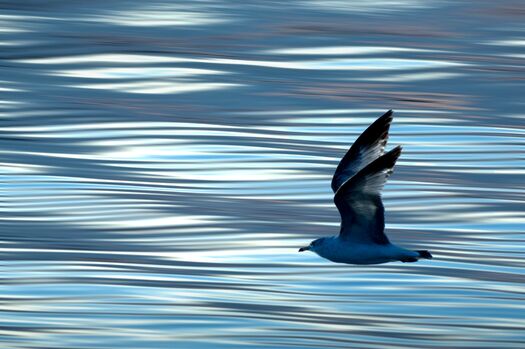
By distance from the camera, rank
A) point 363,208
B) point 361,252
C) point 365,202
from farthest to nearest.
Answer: point 361,252, point 363,208, point 365,202

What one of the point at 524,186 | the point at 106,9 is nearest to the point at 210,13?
the point at 106,9

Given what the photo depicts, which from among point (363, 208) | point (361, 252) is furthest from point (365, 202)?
point (361, 252)

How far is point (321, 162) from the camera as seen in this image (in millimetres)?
17750

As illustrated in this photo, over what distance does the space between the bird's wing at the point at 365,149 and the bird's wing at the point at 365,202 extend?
0.88ft

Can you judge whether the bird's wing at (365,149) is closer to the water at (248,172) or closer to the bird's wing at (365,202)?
the bird's wing at (365,202)

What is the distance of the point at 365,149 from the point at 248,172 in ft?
23.8

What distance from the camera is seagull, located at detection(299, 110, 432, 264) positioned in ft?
32.8

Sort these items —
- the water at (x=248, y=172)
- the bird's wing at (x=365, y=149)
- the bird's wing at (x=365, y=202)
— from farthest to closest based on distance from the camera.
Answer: the water at (x=248, y=172)
the bird's wing at (x=365, y=149)
the bird's wing at (x=365, y=202)

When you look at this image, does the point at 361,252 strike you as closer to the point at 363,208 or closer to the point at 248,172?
the point at 363,208

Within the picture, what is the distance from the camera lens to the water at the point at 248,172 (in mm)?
13789

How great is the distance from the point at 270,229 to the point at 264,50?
28.5ft

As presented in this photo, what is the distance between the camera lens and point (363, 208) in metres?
10.2

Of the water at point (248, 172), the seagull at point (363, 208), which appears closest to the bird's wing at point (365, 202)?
the seagull at point (363, 208)

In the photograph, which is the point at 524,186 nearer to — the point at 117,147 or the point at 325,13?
the point at 117,147
